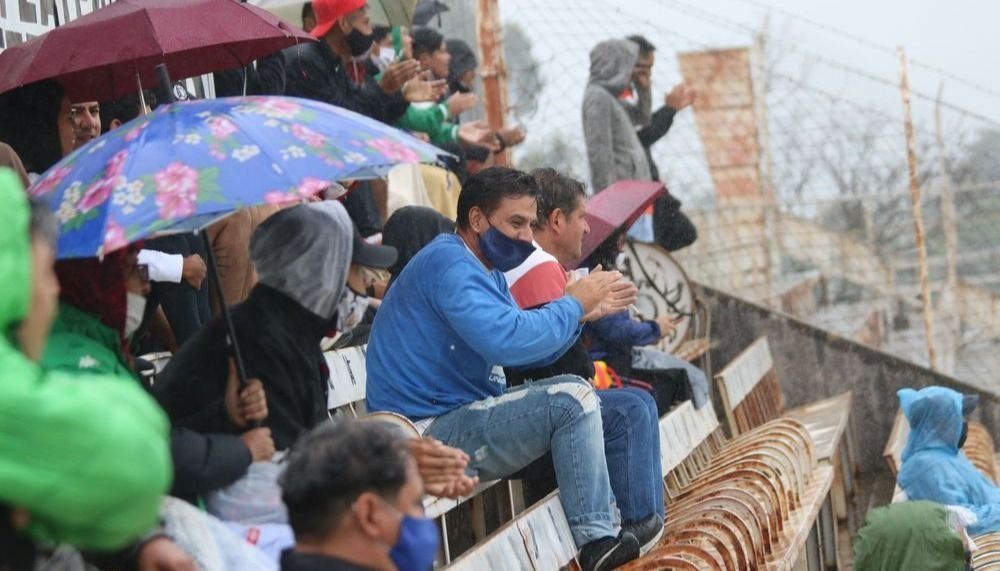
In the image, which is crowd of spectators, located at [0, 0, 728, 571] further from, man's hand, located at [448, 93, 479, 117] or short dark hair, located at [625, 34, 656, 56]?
short dark hair, located at [625, 34, 656, 56]

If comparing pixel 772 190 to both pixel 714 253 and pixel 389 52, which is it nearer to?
pixel 714 253

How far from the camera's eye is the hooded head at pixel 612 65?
1155cm

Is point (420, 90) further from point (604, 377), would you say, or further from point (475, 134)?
point (604, 377)

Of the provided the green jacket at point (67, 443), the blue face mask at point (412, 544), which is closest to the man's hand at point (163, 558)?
the blue face mask at point (412, 544)

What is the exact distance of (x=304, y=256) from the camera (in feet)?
14.4

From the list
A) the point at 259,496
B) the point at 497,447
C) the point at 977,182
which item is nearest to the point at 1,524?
the point at 259,496

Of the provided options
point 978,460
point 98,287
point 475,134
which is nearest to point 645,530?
point 98,287

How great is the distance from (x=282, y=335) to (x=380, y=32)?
6.03 metres

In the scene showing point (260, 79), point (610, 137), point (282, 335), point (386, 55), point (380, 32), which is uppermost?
point (282, 335)

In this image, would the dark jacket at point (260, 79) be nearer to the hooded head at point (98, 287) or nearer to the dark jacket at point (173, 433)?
the hooded head at point (98, 287)

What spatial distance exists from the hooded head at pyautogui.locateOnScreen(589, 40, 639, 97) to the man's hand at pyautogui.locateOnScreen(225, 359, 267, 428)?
7668 mm

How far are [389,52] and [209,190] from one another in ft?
20.2

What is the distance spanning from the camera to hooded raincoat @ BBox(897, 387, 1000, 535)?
868cm

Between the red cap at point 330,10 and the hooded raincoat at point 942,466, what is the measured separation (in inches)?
139
